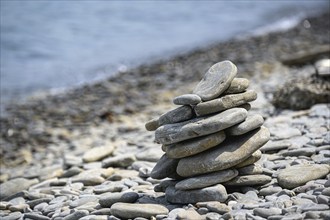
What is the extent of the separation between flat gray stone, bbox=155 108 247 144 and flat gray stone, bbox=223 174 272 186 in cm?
51

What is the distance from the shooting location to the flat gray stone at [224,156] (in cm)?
492

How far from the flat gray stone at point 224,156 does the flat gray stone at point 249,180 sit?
18 cm

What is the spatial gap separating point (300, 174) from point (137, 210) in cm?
146

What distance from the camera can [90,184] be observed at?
20.8 ft

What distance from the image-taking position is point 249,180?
506 centimetres

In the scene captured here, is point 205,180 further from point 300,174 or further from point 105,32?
point 105,32

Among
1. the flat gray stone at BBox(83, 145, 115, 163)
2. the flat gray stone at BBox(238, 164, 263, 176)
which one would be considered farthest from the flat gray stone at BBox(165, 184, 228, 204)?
the flat gray stone at BBox(83, 145, 115, 163)

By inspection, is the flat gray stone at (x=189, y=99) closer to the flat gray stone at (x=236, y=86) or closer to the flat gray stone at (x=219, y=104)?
the flat gray stone at (x=219, y=104)

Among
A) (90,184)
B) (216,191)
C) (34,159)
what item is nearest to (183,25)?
(34,159)

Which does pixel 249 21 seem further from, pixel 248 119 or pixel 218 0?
pixel 248 119

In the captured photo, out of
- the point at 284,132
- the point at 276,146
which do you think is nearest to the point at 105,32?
the point at 284,132

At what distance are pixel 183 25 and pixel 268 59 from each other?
9.16 m

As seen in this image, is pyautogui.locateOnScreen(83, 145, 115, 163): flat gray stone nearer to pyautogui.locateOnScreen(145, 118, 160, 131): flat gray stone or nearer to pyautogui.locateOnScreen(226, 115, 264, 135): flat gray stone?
pyautogui.locateOnScreen(145, 118, 160, 131): flat gray stone

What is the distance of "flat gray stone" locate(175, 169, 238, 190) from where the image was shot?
16.1 feet
